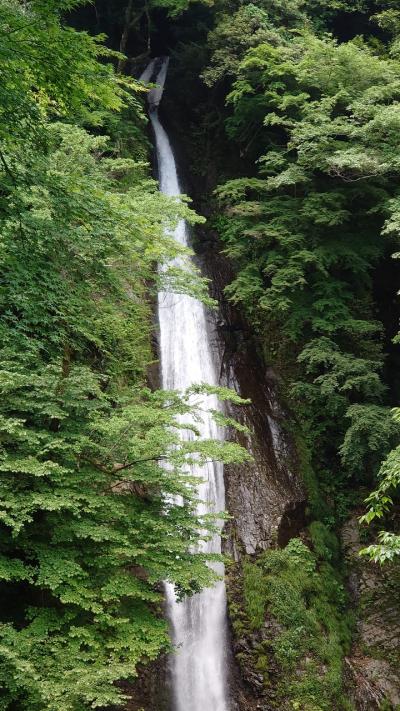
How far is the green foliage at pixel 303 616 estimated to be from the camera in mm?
6988

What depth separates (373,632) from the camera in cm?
815

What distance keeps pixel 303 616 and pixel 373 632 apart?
146 centimetres

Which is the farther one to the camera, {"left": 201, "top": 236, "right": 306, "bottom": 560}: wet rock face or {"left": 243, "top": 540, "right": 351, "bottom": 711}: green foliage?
{"left": 201, "top": 236, "right": 306, "bottom": 560}: wet rock face

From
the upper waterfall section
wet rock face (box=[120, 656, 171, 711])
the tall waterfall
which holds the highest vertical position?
the upper waterfall section

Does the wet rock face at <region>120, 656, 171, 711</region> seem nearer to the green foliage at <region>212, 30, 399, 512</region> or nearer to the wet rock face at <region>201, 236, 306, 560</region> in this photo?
the wet rock face at <region>201, 236, 306, 560</region>

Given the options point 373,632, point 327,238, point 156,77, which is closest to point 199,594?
point 373,632

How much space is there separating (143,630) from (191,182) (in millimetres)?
13354

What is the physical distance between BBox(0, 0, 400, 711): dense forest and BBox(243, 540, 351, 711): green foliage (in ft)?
0.09

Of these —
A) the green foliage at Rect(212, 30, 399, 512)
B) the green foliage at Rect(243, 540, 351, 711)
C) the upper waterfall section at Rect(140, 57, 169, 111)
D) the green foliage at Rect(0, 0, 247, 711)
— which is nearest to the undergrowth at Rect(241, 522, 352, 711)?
the green foliage at Rect(243, 540, 351, 711)

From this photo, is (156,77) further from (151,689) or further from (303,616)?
(151,689)

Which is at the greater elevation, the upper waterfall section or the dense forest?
the upper waterfall section

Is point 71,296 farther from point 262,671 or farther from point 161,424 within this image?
point 262,671

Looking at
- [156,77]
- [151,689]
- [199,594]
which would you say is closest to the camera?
[151,689]

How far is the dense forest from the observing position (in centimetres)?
451
